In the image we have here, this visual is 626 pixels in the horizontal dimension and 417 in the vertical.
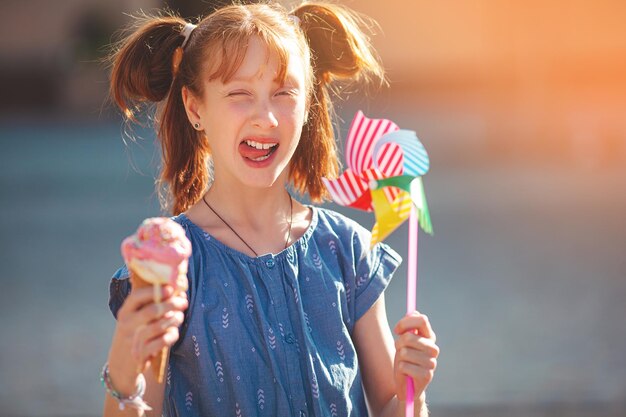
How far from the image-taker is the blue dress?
2.56 metres

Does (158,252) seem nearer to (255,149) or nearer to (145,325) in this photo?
(145,325)

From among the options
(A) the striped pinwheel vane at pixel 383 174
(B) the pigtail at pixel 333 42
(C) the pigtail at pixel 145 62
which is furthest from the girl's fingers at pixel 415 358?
(C) the pigtail at pixel 145 62

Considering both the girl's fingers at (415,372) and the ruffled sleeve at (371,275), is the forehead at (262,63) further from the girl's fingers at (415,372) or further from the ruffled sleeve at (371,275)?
the girl's fingers at (415,372)

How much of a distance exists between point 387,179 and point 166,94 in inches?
29.2

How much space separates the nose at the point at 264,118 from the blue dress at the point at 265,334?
0.31m

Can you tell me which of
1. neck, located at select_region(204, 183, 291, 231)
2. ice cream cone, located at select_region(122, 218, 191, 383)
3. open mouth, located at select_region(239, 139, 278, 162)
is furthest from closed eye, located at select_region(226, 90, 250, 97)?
ice cream cone, located at select_region(122, 218, 191, 383)

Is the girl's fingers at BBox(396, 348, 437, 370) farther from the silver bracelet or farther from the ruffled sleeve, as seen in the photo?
the silver bracelet

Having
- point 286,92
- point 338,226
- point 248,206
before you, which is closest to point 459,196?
point 338,226

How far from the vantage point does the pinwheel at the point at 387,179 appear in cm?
245

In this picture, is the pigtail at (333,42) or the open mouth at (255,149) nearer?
the open mouth at (255,149)

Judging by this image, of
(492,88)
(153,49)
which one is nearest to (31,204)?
(153,49)

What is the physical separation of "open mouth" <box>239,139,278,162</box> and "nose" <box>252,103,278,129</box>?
0.05 m

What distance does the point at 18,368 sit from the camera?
545 centimetres

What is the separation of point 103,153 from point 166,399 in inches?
493
